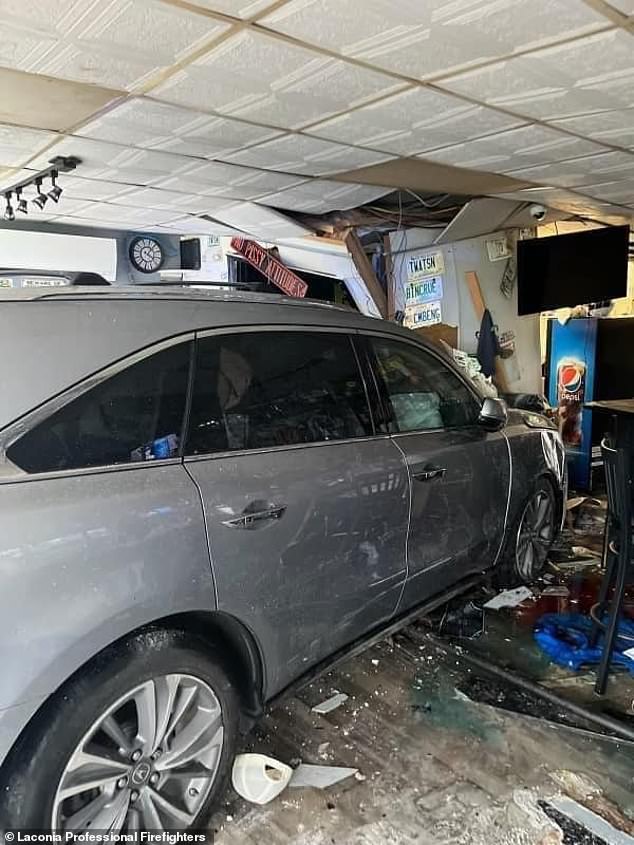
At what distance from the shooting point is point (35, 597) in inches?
57.4

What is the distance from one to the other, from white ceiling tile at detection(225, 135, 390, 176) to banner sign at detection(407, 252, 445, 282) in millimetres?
2240

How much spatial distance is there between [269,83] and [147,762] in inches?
98.1

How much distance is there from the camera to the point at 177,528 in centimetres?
173

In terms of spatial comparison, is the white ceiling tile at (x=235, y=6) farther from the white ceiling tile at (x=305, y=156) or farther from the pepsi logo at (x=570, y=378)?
the pepsi logo at (x=570, y=378)

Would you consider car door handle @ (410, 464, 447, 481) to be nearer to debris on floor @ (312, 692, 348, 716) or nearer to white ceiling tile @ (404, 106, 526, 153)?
debris on floor @ (312, 692, 348, 716)

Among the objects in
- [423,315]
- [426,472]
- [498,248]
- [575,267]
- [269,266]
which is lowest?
[426,472]

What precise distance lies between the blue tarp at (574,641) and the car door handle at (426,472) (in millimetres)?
1140

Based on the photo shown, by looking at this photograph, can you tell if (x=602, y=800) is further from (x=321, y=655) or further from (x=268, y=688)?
(x=268, y=688)

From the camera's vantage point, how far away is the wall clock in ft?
24.4

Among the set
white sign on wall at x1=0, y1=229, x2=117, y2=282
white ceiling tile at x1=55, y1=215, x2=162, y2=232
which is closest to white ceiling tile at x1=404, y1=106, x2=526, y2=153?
white ceiling tile at x1=55, y1=215, x2=162, y2=232

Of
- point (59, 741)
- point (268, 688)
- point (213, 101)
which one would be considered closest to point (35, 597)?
point (59, 741)

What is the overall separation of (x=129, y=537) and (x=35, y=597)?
26cm

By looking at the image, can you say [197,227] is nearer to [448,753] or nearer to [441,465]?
[441,465]

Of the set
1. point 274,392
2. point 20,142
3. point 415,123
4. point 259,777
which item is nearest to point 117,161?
point 20,142
